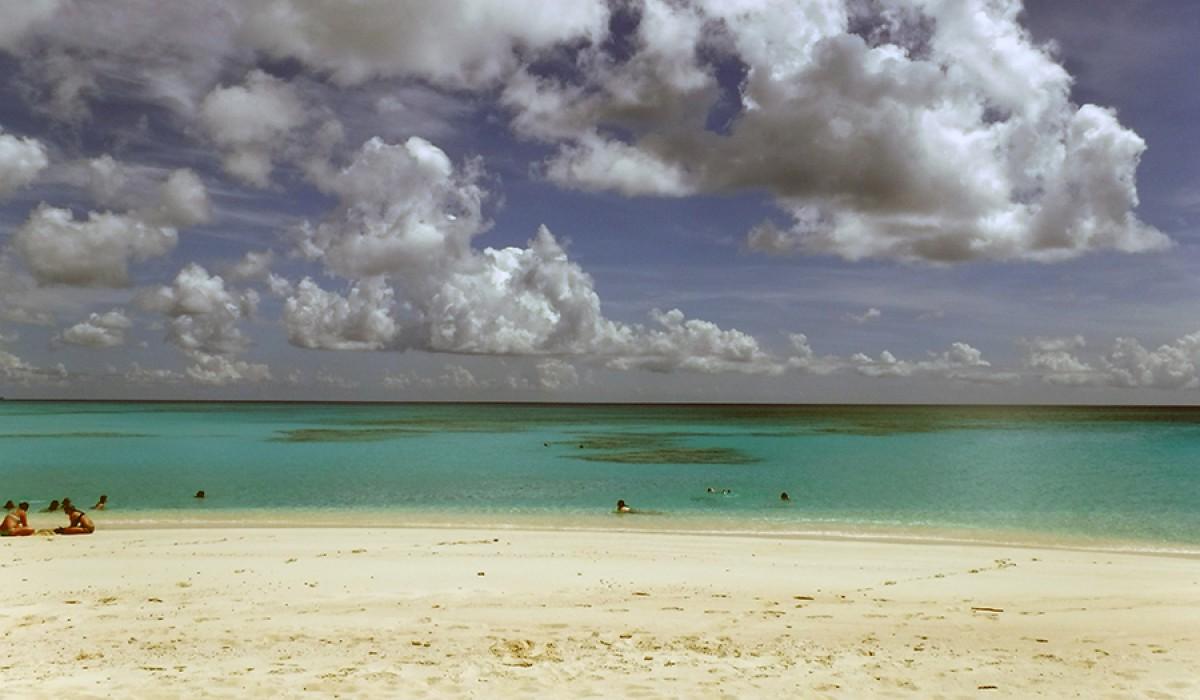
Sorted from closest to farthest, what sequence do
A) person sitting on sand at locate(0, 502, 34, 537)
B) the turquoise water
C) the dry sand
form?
1. the dry sand
2. person sitting on sand at locate(0, 502, 34, 537)
3. the turquoise water

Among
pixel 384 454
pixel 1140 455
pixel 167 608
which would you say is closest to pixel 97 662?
pixel 167 608

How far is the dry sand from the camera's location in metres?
9.85

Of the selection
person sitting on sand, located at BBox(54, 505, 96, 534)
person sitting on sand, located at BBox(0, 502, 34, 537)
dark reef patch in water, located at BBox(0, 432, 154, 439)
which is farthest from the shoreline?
dark reef patch in water, located at BBox(0, 432, 154, 439)

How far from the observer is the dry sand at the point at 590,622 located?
32.3 feet

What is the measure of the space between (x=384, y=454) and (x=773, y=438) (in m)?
45.5

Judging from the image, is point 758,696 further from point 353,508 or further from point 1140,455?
point 1140,455

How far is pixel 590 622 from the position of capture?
504 inches

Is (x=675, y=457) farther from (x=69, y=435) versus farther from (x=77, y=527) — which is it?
(x=69, y=435)

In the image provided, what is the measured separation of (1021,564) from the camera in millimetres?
19391

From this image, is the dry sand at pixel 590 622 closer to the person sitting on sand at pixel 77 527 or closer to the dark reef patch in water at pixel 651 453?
the person sitting on sand at pixel 77 527

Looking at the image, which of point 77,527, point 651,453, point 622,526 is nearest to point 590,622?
point 622,526

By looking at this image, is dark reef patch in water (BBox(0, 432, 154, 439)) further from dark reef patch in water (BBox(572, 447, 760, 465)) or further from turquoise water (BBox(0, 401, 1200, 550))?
dark reef patch in water (BBox(572, 447, 760, 465))

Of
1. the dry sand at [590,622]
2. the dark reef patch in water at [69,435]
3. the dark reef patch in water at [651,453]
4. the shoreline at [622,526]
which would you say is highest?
the dry sand at [590,622]

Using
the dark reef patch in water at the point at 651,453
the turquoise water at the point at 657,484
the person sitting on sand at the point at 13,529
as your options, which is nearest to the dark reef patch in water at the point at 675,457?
the dark reef patch in water at the point at 651,453
